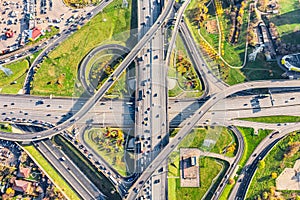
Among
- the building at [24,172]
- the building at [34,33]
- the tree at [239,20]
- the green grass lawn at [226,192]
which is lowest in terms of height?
the green grass lawn at [226,192]

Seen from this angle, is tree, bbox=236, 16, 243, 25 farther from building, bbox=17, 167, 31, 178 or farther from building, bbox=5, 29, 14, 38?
building, bbox=17, 167, 31, 178

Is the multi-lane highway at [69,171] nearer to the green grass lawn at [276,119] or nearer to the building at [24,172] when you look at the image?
the building at [24,172]

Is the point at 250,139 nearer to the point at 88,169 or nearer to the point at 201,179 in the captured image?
the point at 201,179

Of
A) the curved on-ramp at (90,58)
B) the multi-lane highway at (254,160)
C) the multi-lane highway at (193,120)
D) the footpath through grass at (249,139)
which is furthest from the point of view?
the curved on-ramp at (90,58)

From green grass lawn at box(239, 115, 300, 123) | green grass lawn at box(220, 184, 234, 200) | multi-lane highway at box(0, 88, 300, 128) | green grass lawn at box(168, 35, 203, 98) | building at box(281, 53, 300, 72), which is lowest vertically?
green grass lawn at box(220, 184, 234, 200)

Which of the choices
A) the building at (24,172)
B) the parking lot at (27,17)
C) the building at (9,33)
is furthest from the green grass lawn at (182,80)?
the building at (9,33)

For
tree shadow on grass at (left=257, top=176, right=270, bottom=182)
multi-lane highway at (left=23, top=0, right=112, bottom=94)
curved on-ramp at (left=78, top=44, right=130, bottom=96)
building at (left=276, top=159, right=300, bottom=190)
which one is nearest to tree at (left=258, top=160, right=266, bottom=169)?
tree shadow on grass at (left=257, top=176, right=270, bottom=182)
